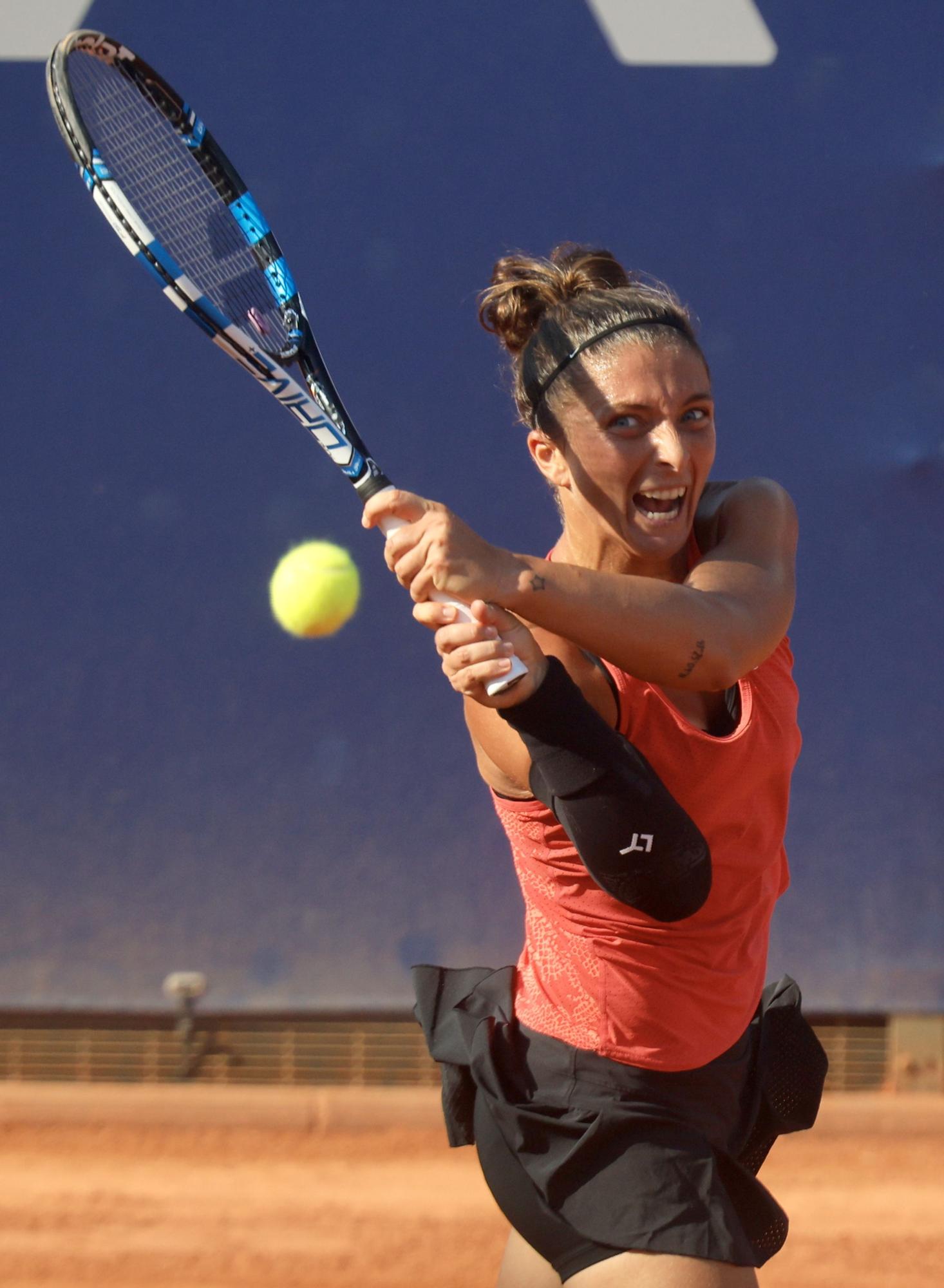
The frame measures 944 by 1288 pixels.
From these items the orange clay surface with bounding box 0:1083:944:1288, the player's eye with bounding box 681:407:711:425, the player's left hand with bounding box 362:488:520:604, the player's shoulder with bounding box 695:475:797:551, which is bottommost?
the orange clay surface with bounding box 0:1083:944:1288

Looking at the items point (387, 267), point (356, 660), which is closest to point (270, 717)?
point (356, 660)

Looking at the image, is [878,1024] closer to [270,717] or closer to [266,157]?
[270,717]

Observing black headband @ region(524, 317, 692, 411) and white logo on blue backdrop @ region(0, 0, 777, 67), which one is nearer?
black headband @ region(524, 317, 692, 411)

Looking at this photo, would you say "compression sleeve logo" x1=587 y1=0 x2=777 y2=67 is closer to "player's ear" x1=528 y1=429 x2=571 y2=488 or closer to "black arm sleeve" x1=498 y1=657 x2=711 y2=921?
"player's ear" x1=528 y1=429 x2=571 y2=488

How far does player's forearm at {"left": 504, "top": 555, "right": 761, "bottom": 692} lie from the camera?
120 cm

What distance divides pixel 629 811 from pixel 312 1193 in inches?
78.9

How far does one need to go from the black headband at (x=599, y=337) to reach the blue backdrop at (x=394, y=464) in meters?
1.79

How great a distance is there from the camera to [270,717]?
3.38 metres

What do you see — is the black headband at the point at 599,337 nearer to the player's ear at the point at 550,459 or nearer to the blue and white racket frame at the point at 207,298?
the player's ear at the point at 550,459

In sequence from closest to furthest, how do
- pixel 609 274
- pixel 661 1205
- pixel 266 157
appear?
pixel 661 1205 → pixel 609 274 → pixel 266 157

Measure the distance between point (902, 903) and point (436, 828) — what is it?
108 centimetres

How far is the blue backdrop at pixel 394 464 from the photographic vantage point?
3.33 metres

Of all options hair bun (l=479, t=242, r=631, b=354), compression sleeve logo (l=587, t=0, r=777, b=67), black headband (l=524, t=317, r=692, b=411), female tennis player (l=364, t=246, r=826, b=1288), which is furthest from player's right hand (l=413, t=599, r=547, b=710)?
compression sleeve logo (l=587, t=0, r=777, b=67)

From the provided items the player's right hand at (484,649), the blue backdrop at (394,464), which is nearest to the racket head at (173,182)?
the player's right hand at (484,649)
